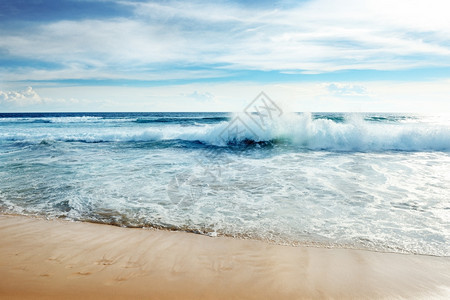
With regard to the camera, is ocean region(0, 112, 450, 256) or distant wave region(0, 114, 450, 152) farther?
distant wave region(0, 114, 450, 152)

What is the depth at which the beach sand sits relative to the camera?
227 centimetres

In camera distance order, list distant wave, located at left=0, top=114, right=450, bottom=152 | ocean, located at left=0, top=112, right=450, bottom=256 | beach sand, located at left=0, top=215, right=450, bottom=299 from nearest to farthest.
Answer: beach sand, located at left=0, top=215, right=450, bottom=299 < ocean, located at left=0, top=112, right=450, bottom=256 < distant wave, located at left=0, top=114, right=450, bottom=152

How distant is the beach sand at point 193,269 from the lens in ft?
7.45

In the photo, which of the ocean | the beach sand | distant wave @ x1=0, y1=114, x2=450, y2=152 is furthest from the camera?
distant wave @ x1=0, y1=114, x2=450, y2=152

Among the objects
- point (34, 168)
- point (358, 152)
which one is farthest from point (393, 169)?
point (34, 168)

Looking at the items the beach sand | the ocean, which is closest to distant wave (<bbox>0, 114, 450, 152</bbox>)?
the ocean

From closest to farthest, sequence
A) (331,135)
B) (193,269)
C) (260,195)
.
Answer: (193,269)
(260,195)
(331,135)

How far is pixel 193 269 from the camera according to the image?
264cm

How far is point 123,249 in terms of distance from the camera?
9.89 feet

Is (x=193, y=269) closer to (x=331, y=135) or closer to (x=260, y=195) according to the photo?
(x=260, y=195)

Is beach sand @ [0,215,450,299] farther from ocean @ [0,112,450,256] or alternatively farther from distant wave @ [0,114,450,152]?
distant wave @ [0,114,450,152]

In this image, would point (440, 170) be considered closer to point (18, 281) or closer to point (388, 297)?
point (388, 297)

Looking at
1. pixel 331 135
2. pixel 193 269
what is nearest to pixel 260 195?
pixel 193 269

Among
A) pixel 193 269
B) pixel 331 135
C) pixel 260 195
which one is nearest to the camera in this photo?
pixel 193 269
